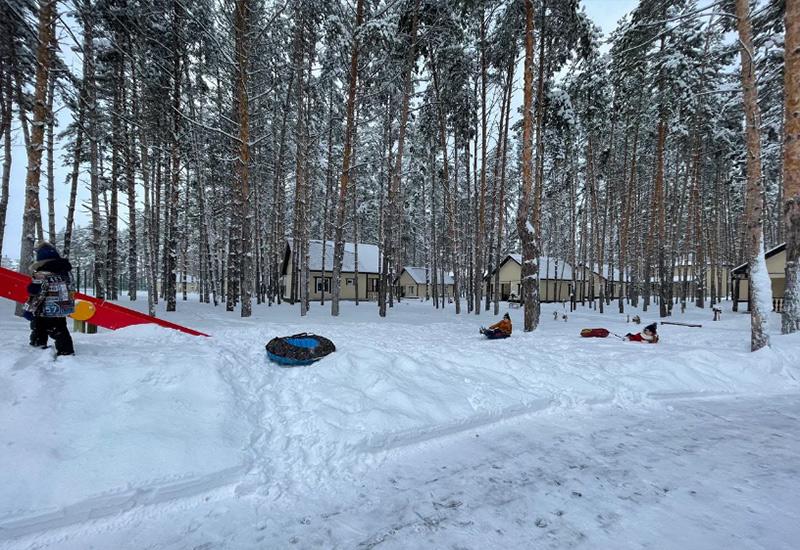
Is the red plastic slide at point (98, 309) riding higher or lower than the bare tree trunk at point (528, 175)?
lower

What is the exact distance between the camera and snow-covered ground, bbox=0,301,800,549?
2568 millimetres

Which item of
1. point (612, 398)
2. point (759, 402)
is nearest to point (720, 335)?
point (759, 402)

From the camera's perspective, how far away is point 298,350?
5941 millimetres

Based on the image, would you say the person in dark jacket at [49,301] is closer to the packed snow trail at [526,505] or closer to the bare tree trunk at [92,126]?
the packed snow trail at [526,505]

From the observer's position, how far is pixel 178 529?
2.60 metres

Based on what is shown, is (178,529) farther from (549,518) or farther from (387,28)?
(387,28)

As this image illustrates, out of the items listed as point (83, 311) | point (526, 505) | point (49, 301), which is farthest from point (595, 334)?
point (83, 311)

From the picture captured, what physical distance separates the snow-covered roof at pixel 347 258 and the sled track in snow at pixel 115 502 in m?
28.1

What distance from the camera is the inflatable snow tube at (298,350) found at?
5883 millimetres

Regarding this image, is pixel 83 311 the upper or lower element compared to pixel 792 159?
lower

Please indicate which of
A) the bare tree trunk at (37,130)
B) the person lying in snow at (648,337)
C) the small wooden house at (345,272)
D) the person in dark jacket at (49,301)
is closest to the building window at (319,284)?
Answer: the small wooden house at (345,272)

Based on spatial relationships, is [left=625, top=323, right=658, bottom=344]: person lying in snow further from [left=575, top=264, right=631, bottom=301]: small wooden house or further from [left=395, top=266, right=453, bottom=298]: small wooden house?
[left=395, top=266, right=453, bottom=298]: small wooden house

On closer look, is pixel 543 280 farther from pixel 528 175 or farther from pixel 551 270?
pixel 528 175

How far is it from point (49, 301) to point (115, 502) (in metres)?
3.10
